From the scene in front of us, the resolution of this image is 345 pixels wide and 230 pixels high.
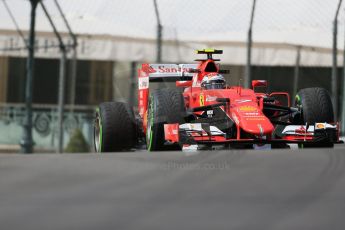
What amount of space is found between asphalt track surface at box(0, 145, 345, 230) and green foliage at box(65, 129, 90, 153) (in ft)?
36.4

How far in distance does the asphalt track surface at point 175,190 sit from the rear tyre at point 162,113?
11.7 feet

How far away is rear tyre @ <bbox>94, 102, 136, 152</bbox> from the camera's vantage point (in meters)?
7.75

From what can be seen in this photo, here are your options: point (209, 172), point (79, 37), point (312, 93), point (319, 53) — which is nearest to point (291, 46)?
point (319, 53)

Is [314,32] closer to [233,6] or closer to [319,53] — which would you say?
[319,53]

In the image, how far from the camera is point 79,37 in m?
15.1

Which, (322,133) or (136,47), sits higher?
(136,47)

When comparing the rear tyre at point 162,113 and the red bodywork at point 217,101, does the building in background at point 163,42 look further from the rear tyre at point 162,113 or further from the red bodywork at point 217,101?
the rear tyre at point 162,113

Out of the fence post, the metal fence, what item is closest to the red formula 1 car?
the fence post

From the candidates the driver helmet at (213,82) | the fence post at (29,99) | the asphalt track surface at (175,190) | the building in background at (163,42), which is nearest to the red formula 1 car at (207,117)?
the driver helmet at (213,82)

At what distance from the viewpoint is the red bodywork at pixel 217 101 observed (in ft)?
24.1

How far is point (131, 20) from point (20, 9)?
1886 mm

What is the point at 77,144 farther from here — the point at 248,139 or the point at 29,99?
the point at 248,139

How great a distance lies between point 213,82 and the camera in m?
8.35

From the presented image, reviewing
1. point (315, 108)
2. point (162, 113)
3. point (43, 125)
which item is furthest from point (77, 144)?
point (162, 113)
